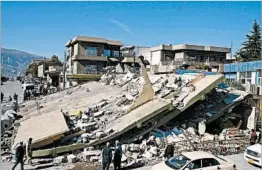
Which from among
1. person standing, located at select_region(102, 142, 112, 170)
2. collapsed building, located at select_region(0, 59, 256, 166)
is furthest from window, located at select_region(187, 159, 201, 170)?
collapsed building, located at select_region(0, 59, 256, 166)

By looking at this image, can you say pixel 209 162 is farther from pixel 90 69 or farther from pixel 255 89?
pixel 90 69

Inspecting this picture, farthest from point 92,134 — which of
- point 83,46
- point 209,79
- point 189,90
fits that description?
point 83,46

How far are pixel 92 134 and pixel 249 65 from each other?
17772 mm

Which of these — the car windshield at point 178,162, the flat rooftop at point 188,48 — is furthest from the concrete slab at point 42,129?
the flat rooftop at point 188,48

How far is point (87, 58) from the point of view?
165ft

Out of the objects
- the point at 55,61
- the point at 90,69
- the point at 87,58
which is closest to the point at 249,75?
the point at 87,58

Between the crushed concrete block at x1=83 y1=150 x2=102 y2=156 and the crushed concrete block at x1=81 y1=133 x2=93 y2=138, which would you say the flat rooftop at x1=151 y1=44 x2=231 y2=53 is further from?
the crushed concrete block at x1=83 y1=150 x2=102 y2=156

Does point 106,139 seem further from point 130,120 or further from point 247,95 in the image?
point 247,95

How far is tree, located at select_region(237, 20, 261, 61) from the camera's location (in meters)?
53.8

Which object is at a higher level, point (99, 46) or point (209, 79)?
point (99, 46)

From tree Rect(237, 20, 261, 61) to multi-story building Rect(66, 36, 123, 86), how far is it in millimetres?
22073

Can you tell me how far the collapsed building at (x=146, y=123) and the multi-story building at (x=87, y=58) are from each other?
88.5 ft

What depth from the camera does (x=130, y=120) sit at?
17641mm

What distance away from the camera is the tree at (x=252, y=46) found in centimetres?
5381
